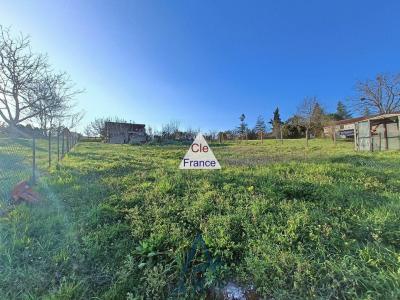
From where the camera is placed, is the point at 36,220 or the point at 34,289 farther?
the point at 36,220

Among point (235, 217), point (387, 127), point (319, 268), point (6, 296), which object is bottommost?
point (6, 296)

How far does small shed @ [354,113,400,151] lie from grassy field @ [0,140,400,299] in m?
11.2

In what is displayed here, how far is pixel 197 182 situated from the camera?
5.09 m

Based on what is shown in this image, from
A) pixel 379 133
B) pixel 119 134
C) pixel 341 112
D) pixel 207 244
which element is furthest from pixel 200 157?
pixel 341 112

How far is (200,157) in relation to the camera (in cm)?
523

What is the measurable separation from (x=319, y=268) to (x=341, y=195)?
212cm

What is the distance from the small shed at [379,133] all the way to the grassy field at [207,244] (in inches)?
441

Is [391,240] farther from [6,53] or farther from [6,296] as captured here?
[6,53]

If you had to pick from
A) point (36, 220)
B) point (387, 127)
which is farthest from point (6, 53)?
point (387, 127)

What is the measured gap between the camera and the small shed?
40.6 feet

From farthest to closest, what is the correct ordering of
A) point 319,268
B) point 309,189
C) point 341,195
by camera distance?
point 309,189 → point 341,195 → point 319,268

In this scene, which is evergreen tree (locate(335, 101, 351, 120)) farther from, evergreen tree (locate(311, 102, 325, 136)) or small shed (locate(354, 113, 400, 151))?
small shed (locate(354, 113, 400, 151))

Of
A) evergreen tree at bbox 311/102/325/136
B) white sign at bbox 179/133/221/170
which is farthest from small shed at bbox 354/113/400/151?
white sign at bbox 179/133/221/170

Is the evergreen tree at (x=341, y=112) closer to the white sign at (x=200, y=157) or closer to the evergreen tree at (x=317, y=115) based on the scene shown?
the evergreen tree at (x=317, y=115)
